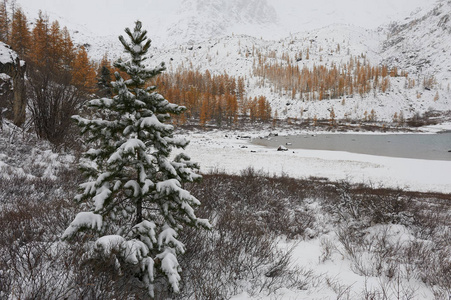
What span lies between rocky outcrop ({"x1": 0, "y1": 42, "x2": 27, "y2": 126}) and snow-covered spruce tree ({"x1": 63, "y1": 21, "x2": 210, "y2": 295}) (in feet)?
34.9

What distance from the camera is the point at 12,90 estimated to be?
36.0 feet

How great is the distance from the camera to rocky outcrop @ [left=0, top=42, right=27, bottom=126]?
402 inches

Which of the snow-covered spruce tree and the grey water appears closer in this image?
the snow-covered spruce tree

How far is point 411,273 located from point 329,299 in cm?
190

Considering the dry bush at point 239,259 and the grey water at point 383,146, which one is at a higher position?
the dry bush at point 239,259

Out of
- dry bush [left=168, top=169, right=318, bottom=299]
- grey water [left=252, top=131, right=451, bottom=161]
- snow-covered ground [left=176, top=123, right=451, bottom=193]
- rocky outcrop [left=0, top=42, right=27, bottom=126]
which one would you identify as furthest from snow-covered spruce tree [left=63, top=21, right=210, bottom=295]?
grey water [left=252, top=131, right=451, bottom=161]

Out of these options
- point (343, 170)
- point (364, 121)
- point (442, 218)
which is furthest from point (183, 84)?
point (442, 218)

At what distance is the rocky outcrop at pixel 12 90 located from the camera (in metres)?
10.2

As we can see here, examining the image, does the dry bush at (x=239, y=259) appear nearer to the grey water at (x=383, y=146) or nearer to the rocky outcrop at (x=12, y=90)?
the rocky outcrop at (x=12, y=90)

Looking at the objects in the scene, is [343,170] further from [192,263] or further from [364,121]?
[364,121]

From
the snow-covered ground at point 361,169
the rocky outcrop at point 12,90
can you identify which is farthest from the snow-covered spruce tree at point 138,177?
the snow-covered ground at point 361,169

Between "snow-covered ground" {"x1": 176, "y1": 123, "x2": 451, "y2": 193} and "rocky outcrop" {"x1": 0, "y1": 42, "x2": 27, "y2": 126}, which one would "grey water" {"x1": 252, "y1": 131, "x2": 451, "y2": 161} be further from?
"rocky outcrop" {"x1": 0, "y1": 42, "x2": 27, "y2": 126}

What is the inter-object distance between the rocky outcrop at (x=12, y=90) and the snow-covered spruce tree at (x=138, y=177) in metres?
10.6

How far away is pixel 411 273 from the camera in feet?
13.1
